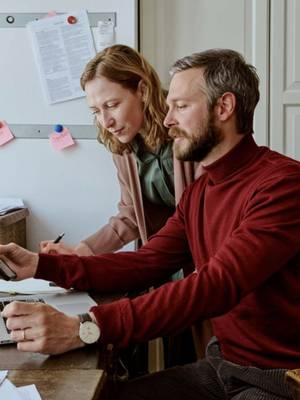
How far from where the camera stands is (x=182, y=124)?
4.22ft

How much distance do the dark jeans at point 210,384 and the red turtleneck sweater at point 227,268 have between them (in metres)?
0.03

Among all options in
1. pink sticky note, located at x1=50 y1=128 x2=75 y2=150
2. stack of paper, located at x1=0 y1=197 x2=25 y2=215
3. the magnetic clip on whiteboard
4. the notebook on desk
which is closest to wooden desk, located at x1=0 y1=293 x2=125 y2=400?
the notebook on desk

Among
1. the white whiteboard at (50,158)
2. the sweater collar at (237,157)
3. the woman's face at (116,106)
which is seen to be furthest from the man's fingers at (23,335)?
the white whiteboard at (50,158)

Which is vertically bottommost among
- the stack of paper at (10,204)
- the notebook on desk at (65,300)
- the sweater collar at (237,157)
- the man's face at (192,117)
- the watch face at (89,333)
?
the notebook on desk at (65,300)

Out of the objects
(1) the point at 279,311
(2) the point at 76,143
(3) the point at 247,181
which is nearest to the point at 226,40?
(2) the point at 76,143

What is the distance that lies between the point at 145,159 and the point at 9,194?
2.01ft

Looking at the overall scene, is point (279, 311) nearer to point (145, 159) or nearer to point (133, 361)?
point (145, 159)

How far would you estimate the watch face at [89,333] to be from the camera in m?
0.93

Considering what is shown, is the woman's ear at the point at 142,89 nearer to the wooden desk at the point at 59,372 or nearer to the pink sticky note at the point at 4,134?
the pink sticky note at the point at 4,134

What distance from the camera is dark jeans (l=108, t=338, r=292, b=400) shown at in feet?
3.51

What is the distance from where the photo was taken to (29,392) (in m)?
0.76

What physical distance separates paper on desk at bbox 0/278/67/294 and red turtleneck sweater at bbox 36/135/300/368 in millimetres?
51

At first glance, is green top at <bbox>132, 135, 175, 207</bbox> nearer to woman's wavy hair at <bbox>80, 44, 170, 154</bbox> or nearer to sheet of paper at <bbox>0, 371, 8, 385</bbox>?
woman's wavy hair at <bbox>80, 44, 170, 154</bbox>

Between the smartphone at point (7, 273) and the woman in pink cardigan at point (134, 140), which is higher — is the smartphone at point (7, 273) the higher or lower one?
the lower one
